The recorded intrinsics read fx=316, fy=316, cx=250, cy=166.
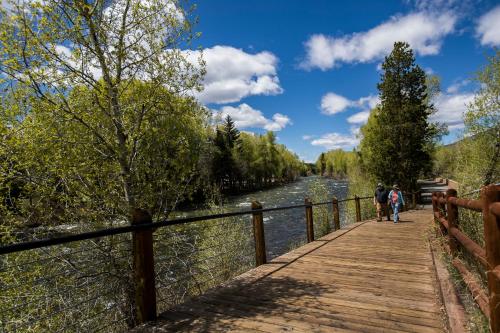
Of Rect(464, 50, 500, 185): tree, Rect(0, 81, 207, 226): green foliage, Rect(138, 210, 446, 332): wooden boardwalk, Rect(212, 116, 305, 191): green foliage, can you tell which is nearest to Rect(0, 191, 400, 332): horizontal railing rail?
Rect(138, 210, 446, 332): wooden boardwalk

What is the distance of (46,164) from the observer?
261 inches

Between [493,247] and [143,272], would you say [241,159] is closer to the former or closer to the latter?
[143,272]

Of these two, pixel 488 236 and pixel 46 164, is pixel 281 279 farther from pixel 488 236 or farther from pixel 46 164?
pixel 46 164

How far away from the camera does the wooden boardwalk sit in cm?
357

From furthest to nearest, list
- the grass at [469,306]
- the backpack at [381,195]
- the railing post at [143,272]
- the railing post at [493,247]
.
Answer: the backpack at [381,195]
the railing post at [143,272]
the grass at [469,306]
the railing post at [493,247]

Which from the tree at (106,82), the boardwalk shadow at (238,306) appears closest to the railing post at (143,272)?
the boardwalk shadow at (238,306)

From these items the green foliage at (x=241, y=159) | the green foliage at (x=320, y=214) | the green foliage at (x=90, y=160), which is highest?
the green foliage at (x=241, y=159)

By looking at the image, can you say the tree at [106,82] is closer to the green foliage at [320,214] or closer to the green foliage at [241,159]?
the green foliage at [320,214]

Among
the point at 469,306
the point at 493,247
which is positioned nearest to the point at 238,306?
the point at 469,306

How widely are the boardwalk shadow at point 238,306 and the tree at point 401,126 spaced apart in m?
24.4

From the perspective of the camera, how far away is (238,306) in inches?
165

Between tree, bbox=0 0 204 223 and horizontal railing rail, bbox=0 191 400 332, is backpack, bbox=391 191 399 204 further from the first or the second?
tree, bbox=0 0 204 223

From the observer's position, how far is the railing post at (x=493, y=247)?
2.54m

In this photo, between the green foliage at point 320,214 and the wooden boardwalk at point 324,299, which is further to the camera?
the green foliage at point 320,214
